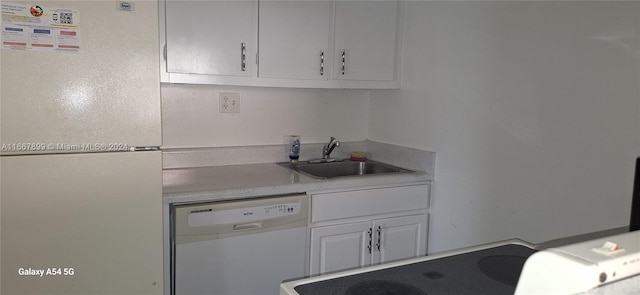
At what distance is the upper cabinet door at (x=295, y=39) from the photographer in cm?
230

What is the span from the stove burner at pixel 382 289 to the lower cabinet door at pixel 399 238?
1329 mm

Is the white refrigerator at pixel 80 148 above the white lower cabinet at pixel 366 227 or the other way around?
above

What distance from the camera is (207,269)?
6.36 ft

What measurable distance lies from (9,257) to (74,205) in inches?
9.7

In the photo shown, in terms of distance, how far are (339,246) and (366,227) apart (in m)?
0.17

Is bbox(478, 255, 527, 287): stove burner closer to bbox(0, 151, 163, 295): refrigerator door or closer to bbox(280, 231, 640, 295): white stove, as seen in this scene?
bbox(280, 231, 640, 295): white stove

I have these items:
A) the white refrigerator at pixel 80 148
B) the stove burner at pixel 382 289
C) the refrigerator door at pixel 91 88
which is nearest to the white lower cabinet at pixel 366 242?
the white refrigerator at pixel 80 148

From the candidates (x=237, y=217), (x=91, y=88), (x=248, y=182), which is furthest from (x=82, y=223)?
(x=248, y=182)

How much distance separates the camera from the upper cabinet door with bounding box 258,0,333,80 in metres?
2.30

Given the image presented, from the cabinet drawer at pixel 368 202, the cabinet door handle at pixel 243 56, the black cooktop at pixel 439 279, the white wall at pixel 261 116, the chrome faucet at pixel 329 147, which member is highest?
the cabinet door handle at pixel 243 56

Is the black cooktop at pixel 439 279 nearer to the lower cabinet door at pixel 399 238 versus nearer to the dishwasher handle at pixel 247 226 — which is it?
the dishwasher handle at pixel 247 226

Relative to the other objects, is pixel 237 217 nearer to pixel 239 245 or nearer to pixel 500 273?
pixel 239 245

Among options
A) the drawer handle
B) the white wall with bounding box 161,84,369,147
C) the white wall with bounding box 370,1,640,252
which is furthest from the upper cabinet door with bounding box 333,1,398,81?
the drawer handle

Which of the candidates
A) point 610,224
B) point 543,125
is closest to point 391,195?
point 543,125
